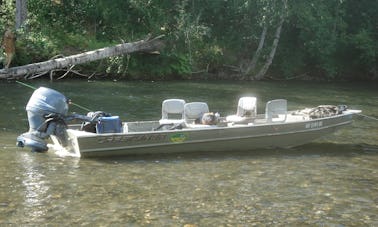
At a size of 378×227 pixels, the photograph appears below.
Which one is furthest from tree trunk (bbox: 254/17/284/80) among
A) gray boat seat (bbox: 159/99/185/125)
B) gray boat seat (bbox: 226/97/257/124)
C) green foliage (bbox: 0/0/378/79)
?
gray boat seat (bbox: 159/99/185/125)

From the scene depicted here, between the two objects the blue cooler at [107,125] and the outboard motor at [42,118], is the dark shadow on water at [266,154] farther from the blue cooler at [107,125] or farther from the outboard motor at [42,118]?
the outboard motor at [42,118]

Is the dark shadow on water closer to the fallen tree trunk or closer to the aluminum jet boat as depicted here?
the aluminum jet boat

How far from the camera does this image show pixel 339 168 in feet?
37.8

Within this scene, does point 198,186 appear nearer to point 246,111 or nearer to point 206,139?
point 206,139

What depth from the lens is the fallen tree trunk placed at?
22938mm

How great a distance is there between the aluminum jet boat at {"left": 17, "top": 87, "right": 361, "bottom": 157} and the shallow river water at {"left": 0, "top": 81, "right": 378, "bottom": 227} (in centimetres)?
28

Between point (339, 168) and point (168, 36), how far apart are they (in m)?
19.5

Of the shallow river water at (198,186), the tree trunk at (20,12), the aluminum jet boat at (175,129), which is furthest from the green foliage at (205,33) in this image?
the aluminum jet boat at (175,129)

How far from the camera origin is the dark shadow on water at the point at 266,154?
38.9 feet

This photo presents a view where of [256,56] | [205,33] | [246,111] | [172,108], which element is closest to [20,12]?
[205,33]

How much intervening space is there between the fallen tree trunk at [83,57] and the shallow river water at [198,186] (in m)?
7.57

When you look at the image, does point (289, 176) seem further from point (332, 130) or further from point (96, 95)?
point (96, 95)

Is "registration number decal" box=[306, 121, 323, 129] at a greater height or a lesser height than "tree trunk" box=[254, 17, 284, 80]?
lesser

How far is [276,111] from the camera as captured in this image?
14.4m
